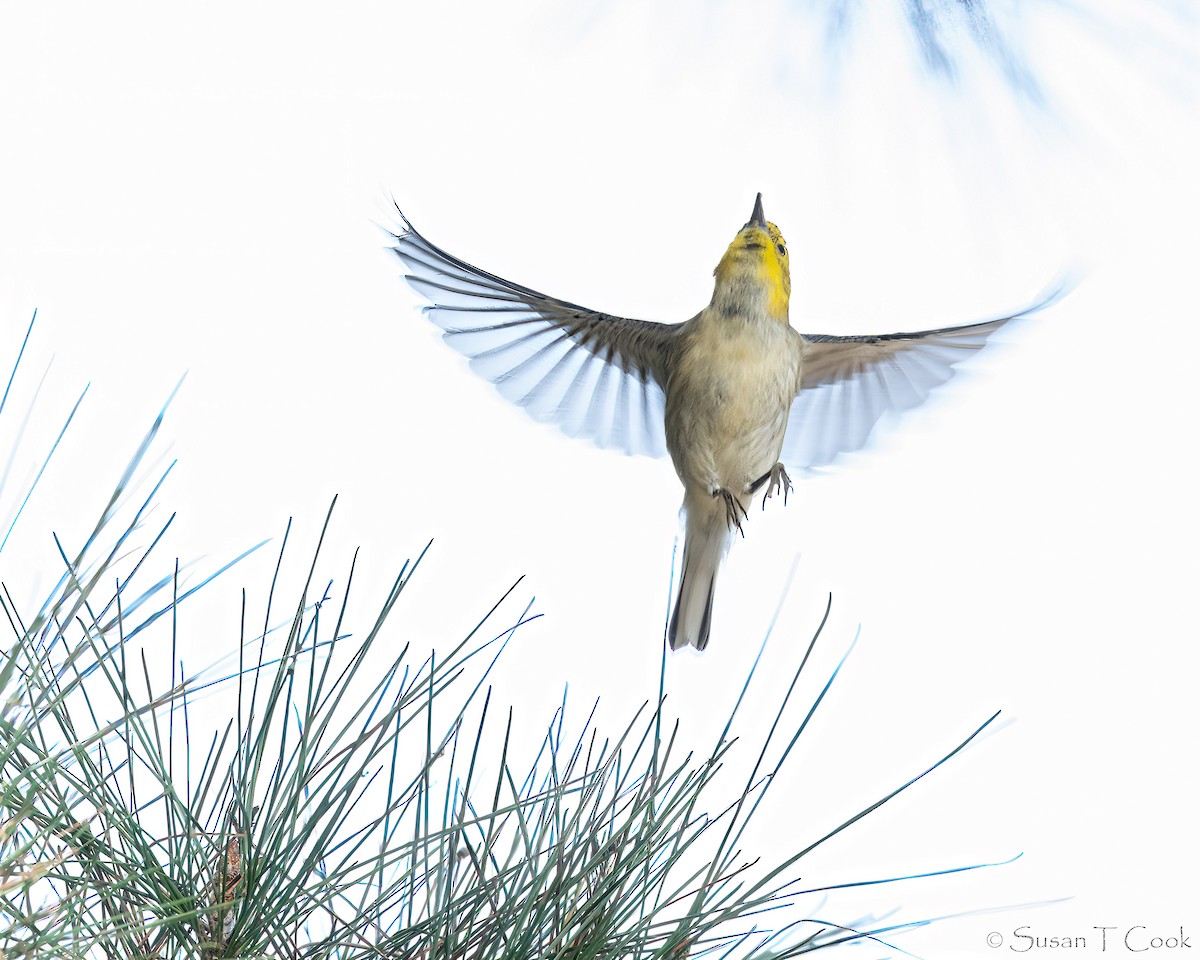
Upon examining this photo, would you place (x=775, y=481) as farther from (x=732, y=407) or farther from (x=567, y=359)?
(x=567, y=359)

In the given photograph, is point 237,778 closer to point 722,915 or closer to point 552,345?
point 722,915

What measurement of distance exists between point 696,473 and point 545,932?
1.73 ft

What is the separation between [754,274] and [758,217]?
4 centimetres

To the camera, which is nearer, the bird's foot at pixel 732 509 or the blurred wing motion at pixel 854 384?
the bird's foot at pixel 732 509

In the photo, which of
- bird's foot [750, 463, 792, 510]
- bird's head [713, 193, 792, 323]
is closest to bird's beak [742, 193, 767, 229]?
bird's head [713, 193, 792, 323]

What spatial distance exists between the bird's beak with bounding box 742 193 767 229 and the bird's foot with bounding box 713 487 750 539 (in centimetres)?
19

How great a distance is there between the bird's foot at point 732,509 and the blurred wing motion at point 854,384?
3.4 inches

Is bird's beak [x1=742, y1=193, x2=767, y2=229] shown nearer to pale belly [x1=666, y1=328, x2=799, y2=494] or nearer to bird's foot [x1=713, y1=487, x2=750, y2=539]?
pale belly [x1=666, y1=328, x2=799, y2=494]

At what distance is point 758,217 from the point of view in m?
0.99

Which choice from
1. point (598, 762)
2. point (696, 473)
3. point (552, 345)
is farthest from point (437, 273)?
point (598, 762)

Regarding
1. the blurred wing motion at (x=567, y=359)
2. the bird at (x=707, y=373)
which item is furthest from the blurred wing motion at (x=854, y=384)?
the blurred wing motion at (x=567, y=359)

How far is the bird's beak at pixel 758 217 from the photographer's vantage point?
987 mm

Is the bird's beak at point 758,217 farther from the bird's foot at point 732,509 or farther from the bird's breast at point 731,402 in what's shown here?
the bird's foot at point 732,509

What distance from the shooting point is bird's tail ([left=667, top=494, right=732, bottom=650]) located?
0.97m
